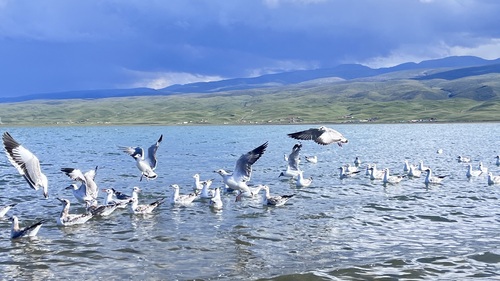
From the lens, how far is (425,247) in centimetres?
1596

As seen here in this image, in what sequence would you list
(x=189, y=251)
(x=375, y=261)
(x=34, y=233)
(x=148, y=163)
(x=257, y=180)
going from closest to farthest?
1. (x=375, y=261)
2. (x=189, y=251)
3. (x=34, y=233)
4. (x=148, y=163)
5. (x=257, y=180)

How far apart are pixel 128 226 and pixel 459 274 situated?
11.5 m

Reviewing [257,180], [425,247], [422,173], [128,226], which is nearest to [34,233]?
[128,226]

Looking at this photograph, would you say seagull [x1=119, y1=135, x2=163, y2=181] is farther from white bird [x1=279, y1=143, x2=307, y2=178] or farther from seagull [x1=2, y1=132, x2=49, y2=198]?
white bird [x1=279, y1=143, x2=307, y2=178]

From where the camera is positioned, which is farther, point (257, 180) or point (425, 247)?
point (257, 180)

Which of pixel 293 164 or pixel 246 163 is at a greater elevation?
pixel 246 163

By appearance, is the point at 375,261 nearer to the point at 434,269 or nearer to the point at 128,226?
the point at 434,269

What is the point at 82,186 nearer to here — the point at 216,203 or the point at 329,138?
the point at 216,203

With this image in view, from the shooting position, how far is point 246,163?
21094mm

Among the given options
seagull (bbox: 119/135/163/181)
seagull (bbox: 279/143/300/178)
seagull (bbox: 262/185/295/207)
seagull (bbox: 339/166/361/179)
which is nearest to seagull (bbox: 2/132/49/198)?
seagull (bbox: 119/135/163/181)

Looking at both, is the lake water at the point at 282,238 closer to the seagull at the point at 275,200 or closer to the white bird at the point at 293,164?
the seagull at the point at 275,200

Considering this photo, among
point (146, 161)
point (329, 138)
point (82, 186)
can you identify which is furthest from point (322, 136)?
point (82, 186)

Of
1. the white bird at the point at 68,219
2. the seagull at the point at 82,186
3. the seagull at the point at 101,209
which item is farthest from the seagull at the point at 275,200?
the white bird at the point at 68,219

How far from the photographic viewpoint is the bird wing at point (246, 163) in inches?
801
